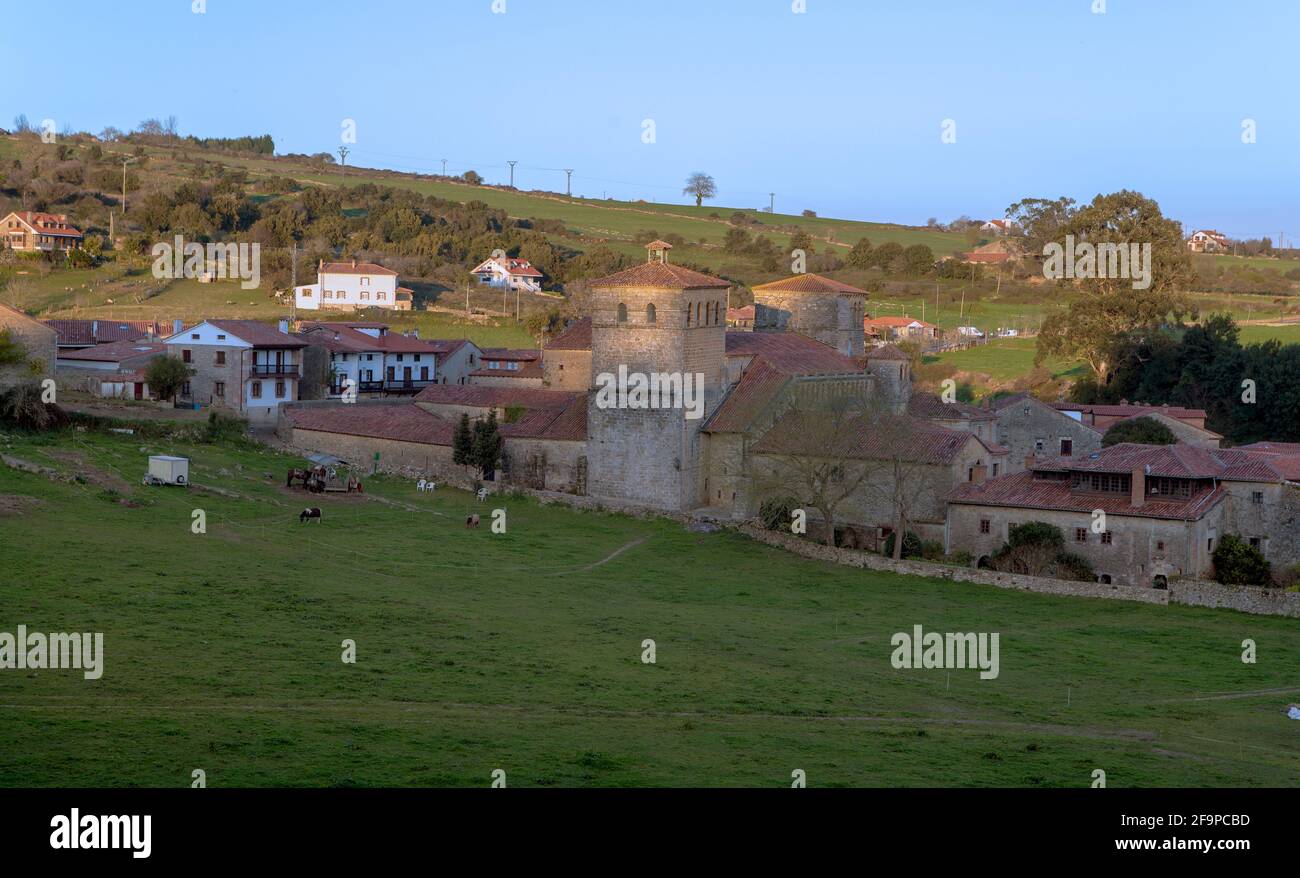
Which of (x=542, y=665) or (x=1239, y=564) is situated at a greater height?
(x=1239, y=564)

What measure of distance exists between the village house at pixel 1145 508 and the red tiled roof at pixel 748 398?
738 centimetres

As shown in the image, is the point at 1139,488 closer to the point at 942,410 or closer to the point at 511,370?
the point at 942,410

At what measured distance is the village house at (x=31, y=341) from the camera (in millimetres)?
48906

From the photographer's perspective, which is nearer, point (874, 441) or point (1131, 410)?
point (874, 441)

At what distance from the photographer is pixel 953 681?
1140 inches

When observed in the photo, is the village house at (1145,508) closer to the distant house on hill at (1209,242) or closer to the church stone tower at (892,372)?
the church stone tower at (892,372)

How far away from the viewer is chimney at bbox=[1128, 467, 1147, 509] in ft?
130

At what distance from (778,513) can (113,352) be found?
99.6 feet

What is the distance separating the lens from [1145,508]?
39.4 meters

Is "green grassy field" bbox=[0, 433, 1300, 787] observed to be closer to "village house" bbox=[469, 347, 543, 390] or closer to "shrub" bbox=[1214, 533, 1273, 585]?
"shrub" bbox=[1214, 533, 1273, 585]

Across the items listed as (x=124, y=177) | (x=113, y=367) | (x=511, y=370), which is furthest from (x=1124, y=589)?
(x=124, y=177)

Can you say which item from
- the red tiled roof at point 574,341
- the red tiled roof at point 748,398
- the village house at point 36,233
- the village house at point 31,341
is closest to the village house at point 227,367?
the village house at point 31,341
